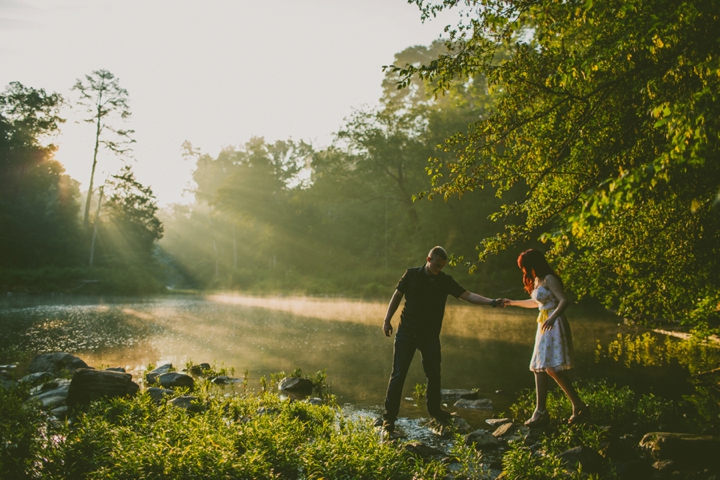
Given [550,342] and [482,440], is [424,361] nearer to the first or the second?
[482,440]

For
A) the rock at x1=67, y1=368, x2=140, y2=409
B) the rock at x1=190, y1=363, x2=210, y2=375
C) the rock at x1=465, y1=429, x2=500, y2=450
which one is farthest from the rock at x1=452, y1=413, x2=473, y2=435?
the rock at x1=190, y1=363, x2=210, y2=375

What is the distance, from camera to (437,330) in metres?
7.00

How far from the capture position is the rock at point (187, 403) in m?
7.20

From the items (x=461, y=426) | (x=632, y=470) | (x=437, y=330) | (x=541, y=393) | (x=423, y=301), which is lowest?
(x=461, y=426)

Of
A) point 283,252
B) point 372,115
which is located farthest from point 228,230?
point 372,115

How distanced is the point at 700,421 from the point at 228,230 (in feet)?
246

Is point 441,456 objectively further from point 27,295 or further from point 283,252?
point 283,252

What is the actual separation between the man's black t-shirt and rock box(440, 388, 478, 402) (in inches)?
98.9

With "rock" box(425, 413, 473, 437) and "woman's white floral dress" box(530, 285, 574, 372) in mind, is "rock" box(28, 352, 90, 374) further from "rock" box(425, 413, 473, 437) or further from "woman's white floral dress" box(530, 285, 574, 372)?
"woman's white floral dress" box(530, 285, 574, 372)

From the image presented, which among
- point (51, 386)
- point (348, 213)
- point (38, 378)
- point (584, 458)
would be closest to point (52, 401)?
point (51, 386)

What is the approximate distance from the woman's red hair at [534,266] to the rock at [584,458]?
2.41 metres

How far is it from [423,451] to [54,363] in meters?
9.37

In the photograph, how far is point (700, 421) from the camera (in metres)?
6.42

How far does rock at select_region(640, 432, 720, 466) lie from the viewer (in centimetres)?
512
